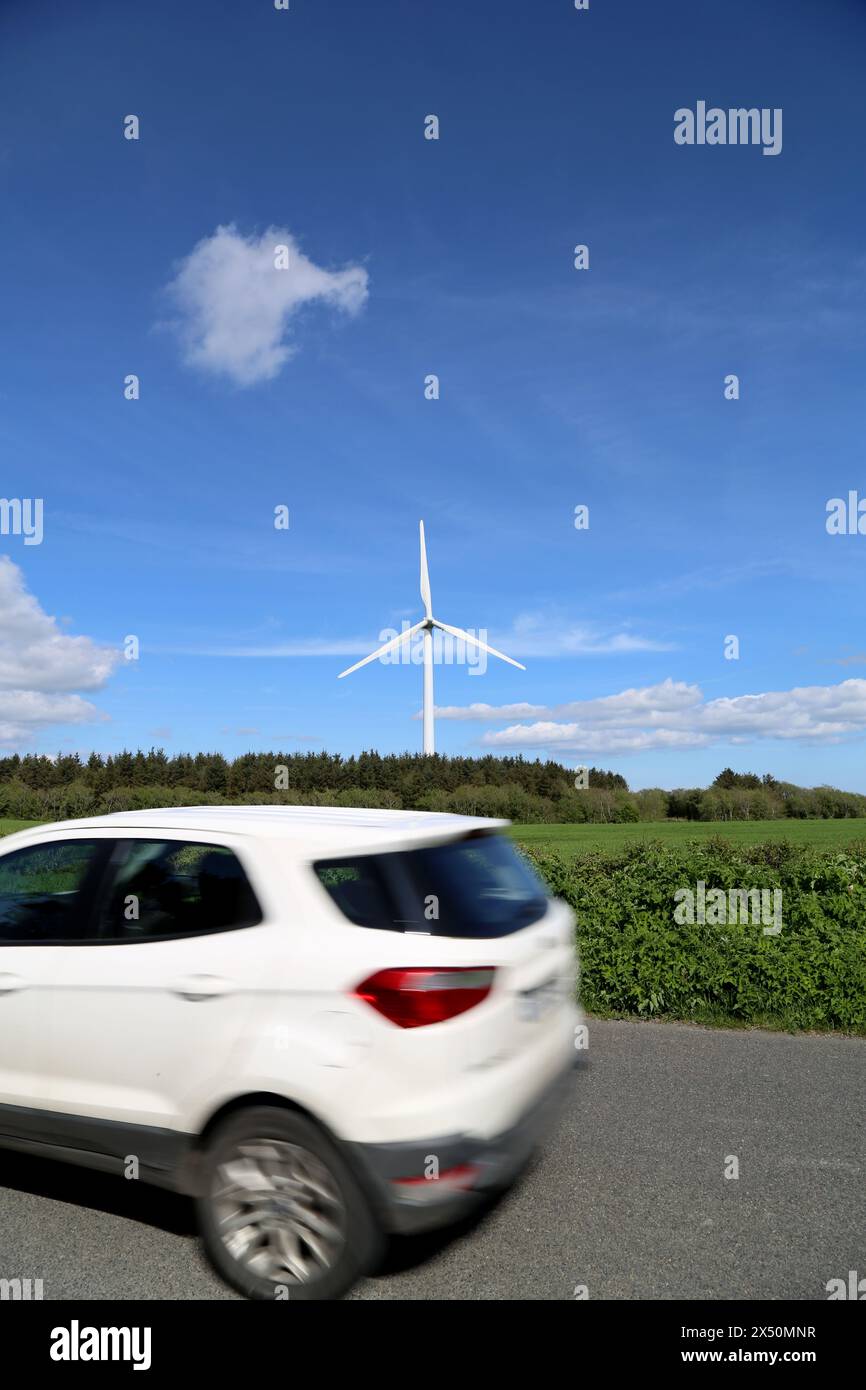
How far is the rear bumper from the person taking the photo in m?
3.04

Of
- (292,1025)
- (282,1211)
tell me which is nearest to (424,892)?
(292,1025)

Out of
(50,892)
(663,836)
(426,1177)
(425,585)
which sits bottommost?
(663,836)

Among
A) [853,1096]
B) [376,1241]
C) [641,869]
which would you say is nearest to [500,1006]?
[376,1241]

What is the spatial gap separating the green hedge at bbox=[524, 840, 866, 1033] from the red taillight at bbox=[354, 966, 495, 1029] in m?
4.92

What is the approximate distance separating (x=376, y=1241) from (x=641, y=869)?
5.54 metres

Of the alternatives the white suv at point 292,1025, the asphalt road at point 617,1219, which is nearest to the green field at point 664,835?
the asphalt road at point 617,1219

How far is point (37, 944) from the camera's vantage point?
3.89 m

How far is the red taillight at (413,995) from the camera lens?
308cm

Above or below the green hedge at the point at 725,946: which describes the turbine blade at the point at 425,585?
above

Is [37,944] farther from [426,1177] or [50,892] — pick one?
[426,1177]

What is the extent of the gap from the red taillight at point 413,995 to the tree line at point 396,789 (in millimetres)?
25079

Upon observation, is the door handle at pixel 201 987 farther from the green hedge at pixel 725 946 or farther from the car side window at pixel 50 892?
the green hedge at pixel 725 946

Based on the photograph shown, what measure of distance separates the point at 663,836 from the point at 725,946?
85.1ft
